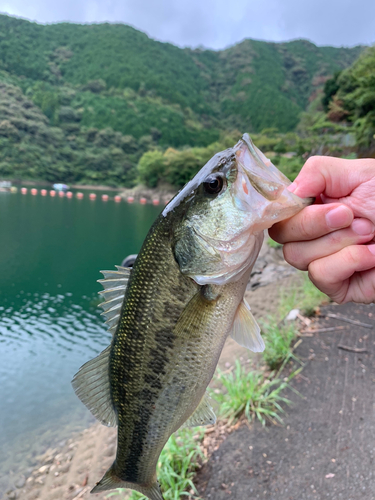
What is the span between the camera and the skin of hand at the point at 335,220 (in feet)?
4.98

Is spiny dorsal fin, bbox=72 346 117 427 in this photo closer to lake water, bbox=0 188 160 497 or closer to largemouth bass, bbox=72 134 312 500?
largemouth bass, bbox=72 134 312 500

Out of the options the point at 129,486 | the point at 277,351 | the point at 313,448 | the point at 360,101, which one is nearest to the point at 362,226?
the point at 129,486

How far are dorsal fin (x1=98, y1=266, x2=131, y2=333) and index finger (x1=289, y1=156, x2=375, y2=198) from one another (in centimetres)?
103

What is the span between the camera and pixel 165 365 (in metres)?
1.60

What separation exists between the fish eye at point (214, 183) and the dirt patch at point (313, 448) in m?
3.33

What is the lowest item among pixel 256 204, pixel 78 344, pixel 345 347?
pixel 78 344

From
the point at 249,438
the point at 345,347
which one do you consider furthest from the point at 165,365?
the point at 345,347

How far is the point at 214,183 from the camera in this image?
148 cm

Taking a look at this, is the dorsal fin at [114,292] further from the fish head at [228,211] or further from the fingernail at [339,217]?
the fingernail at [339,217]

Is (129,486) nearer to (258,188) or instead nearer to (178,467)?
(258,188)

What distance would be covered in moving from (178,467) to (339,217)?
11.4 feet

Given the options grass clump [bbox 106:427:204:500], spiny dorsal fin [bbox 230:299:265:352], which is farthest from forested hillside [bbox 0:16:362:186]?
spiny dorsal fin [bbox 230:299:265:352]

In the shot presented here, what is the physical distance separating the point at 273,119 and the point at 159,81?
48.1 meters

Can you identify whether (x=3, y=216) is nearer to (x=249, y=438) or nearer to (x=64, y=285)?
(x=64, y=285)
